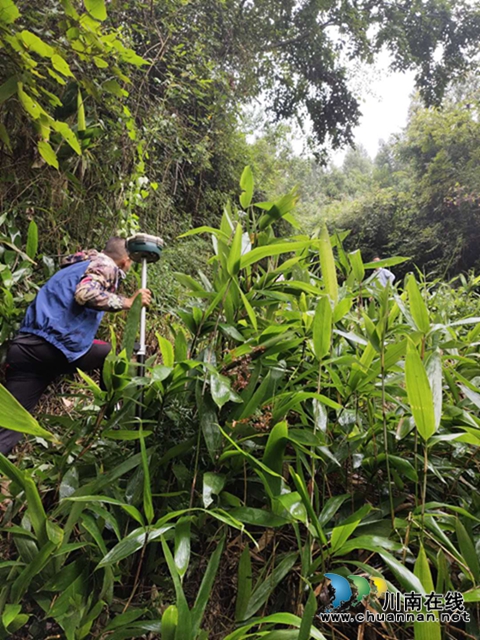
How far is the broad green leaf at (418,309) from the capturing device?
569 mm

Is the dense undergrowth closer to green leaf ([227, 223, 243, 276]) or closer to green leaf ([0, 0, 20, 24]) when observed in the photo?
green leaf ([227, 223, 243, 276])

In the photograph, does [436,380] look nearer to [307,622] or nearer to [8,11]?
[307,622]

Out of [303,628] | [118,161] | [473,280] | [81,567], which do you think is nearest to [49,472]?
[81,567]

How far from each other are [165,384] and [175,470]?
14 centimetres

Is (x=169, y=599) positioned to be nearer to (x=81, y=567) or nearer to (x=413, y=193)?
(x=81, y=567)

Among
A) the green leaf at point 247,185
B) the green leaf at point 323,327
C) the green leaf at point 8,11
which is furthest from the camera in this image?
the green leaf at point 8,11

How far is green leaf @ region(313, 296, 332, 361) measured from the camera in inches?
22.0

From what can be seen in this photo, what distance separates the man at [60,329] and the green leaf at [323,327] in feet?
3.29

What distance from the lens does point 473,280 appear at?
1.31 meters

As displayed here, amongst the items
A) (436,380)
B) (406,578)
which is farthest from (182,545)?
(436,380)

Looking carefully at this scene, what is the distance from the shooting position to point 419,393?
17.9 inches

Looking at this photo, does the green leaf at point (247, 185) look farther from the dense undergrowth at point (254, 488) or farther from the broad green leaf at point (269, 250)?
the broad green leaf at point (269, 250)

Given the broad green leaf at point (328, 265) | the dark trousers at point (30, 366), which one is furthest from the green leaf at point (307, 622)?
the dark trousers at point (30, 366)

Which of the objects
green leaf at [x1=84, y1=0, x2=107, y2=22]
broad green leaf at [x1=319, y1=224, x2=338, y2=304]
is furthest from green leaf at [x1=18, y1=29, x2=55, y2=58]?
broad green leaf at [x1=319, y1=224, x2=338, y2=304]
